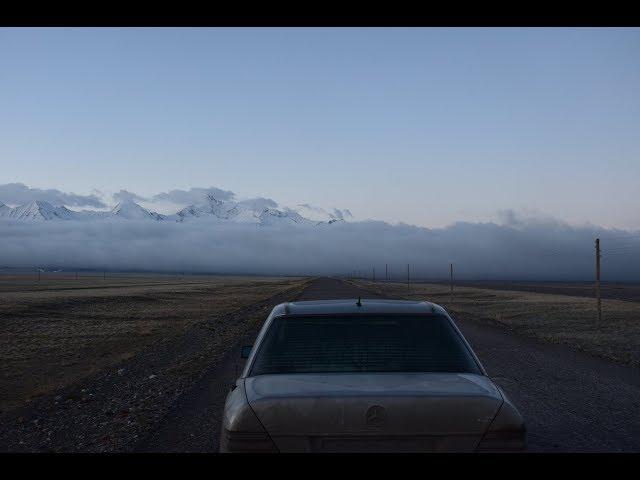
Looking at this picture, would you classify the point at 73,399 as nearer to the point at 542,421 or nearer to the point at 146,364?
the point at 146,364

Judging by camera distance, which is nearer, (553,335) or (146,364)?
(146,364)

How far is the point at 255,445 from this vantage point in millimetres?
3469

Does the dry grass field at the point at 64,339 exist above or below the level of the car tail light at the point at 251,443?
below

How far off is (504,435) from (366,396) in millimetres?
780

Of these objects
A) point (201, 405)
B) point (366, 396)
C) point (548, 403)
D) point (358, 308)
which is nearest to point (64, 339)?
point (201, 405)

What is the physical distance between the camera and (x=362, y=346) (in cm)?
437

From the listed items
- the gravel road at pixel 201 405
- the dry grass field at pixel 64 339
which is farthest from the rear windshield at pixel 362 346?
the dry grass field at pixel 64 339

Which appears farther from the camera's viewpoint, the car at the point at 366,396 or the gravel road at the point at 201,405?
the gravel road at the point at 201,405

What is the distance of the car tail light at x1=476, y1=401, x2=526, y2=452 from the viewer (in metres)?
3.40

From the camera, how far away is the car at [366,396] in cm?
341

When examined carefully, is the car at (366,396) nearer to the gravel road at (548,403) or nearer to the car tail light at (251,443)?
the car tail light at (251,443)
